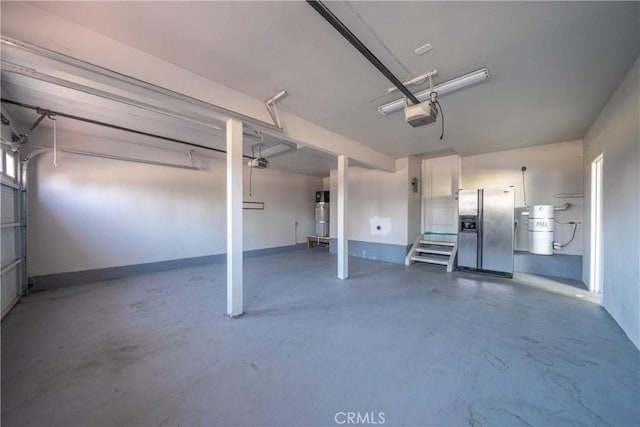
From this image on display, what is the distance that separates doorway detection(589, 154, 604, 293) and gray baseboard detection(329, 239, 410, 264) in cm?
302

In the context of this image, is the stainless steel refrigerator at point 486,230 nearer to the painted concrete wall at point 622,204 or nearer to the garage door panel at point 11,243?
the painted concrete wall at point 622,204

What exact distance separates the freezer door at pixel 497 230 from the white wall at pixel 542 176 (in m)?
0.77

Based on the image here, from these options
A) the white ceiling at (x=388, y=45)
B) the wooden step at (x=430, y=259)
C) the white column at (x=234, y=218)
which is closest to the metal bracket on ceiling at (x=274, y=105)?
the white ceiling at (x=388, y=45)

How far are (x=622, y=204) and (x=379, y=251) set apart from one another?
169 inches

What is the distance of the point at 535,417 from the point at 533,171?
518 centimetres

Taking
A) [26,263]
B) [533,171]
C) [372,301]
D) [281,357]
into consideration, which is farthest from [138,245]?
[533,171]

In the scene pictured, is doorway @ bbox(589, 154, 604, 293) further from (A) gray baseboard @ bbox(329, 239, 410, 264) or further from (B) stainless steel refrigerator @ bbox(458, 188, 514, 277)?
(A) gray baseboard @ bbox(329, 239, 410, 264)

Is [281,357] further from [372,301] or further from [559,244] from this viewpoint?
[559,244]

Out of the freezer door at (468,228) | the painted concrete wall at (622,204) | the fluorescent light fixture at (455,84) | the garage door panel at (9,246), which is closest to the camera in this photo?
the painted concrete wall at (622,204)

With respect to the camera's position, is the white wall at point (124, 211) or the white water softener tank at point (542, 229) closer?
the white wall at point (124, 211)

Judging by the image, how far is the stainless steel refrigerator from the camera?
460 cm

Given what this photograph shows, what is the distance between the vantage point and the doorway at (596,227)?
367 cm

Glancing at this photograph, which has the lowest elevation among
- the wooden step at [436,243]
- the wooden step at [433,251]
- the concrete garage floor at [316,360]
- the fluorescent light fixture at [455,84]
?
the concrete garage floor at [316,360]

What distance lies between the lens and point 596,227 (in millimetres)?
3711
